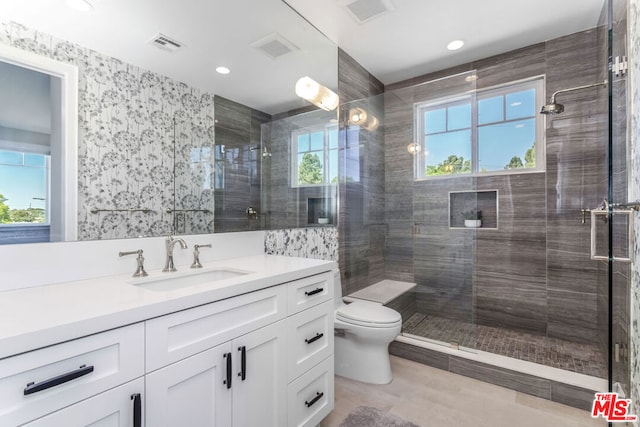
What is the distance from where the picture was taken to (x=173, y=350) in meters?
0.95

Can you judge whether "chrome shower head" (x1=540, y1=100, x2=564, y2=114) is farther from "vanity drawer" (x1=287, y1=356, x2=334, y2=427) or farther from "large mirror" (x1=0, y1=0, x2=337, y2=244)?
"vanity drawer" (x1=287, y1=356, x2=334, y2=427)

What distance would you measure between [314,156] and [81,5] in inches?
61.0

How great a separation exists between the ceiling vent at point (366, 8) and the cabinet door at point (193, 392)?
2.15 meters

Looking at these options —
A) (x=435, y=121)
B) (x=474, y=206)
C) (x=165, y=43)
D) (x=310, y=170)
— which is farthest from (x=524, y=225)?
(x=165, y=43)

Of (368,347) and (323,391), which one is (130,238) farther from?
(368,347)

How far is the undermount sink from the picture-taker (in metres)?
1.32

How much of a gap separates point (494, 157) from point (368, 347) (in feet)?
6.68

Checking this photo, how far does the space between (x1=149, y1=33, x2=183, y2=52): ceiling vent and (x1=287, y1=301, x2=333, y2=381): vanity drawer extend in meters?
1.42

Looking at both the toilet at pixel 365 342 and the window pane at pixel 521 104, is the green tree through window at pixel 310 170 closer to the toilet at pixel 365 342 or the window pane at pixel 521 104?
the toilet at pixel 365 342

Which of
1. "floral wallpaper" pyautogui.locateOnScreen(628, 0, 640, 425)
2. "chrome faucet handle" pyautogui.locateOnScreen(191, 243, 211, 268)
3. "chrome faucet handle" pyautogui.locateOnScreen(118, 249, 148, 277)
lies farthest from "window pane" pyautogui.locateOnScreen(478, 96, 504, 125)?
"chrome faucet handle" pyautogui.locateOnScreen(118, 249, 148, 277)

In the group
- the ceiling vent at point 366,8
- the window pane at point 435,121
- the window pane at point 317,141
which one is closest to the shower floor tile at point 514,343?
the window pane at point 317,141

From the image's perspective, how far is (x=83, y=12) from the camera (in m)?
1.21

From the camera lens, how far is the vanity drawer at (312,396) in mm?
1366
